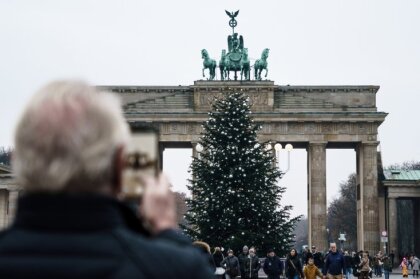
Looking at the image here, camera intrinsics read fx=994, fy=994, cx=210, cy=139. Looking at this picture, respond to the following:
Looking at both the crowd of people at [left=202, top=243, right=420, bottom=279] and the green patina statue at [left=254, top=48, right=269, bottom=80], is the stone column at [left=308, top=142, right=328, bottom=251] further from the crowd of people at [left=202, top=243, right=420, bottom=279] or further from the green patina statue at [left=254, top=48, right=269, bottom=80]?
the crowd of people at [left=202, top=243, right=420, bottom=279]

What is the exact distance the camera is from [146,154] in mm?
3238

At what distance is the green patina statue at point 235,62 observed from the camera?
88.6m

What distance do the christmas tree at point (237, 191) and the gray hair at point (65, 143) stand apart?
37.3 m

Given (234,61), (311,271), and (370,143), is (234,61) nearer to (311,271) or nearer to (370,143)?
(370,143)

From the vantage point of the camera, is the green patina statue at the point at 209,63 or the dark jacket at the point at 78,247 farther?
the green patina statue at the point at 209,63

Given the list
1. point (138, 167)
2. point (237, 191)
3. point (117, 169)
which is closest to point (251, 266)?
point (237, 191)

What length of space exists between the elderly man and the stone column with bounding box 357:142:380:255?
281 feet

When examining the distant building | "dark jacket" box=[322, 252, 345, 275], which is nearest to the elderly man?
"dark jacket" box=[322, 252, 345, 275]

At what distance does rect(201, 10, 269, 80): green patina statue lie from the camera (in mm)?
88562

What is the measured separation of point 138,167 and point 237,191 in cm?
3792

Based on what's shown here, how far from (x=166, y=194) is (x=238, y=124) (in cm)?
3826

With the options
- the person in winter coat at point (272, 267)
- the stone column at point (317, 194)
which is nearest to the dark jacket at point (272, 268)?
the person in winter coat at point (272, 267)

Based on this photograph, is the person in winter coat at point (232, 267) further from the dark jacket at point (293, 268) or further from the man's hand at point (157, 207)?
the man's hand at point (157, 207)

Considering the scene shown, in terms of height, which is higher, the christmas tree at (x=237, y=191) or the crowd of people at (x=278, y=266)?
the christmas tree at (x=237, y=191)
